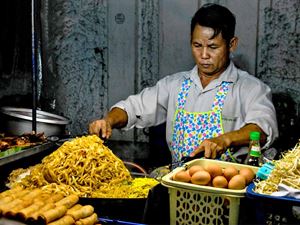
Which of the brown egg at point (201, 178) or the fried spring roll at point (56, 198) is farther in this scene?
the fried spring roll at point (56, 198)

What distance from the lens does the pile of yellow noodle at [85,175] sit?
2996mm

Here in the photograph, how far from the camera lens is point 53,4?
231 inches

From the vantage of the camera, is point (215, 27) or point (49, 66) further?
point (49, 66)

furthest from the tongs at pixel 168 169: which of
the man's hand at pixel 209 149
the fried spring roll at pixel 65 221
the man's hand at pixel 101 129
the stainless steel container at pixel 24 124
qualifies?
the stainless steel container at pixel 24 124

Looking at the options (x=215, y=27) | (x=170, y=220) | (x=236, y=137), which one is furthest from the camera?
(x=215, y=27)

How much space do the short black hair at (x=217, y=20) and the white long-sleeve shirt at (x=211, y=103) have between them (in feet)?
1.25

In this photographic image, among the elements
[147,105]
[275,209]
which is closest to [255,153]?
[275,209]

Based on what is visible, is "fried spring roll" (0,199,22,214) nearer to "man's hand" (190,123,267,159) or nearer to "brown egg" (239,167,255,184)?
"man's hand" (190,123,267,159)

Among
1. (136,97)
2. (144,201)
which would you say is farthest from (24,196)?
(136,97)

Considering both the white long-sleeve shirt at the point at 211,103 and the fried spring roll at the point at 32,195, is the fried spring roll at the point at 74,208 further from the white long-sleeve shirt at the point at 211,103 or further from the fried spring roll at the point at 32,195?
the white long-sleeve shirt at the point at 211,103

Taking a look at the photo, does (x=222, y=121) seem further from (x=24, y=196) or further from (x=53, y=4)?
(x=53, y=4)

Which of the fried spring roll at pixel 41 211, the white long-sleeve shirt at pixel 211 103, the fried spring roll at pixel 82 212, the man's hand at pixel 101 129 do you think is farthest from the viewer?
the white long-sleeve shirt at pixel 211 103

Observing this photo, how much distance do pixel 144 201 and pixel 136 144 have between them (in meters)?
3.09

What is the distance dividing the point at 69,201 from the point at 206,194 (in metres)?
0.82
